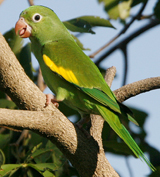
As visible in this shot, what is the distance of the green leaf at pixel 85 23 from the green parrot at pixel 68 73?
35 centimetres

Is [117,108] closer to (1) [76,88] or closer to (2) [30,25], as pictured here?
(1) [76,88]

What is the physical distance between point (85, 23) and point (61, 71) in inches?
39.0

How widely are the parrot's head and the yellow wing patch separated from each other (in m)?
0.31

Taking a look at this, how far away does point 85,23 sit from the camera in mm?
3174

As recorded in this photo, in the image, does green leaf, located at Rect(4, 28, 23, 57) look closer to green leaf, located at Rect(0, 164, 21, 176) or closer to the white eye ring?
the white eye ring

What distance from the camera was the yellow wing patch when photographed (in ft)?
7.78

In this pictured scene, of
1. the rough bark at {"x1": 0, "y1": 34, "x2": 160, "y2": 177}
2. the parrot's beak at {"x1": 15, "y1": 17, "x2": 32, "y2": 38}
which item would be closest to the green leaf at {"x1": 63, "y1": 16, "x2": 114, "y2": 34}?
the parrot's beak at {"x1": 15, "y1": 17, "x2": 32, "y2": 38}

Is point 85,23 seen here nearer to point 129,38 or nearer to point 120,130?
point 129,38

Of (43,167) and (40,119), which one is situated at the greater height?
(40,119)

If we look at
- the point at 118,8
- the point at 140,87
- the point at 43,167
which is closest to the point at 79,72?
the point at 140,87

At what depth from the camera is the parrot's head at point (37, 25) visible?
2637 millimetres

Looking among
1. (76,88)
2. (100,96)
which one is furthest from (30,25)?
(100,96)

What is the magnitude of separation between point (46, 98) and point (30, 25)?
91 centimetres

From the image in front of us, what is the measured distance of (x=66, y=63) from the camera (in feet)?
8.20
